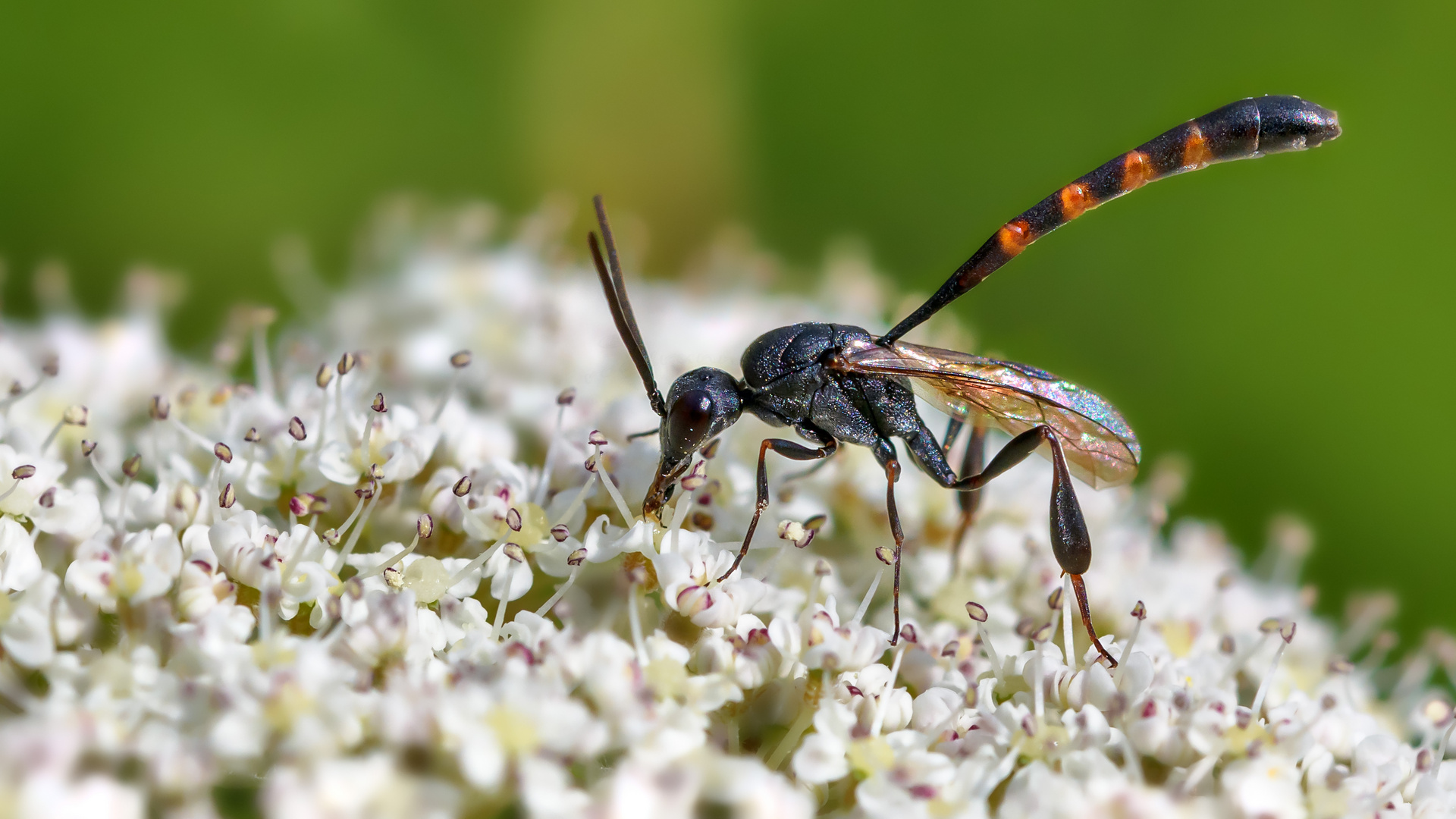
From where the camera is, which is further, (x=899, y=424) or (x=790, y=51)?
(x=790, y=51)

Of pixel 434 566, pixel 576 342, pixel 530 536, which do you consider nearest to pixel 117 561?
pixel 434 566

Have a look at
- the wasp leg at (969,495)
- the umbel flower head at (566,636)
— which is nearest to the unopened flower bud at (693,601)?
the umbel flower head at (566,636)

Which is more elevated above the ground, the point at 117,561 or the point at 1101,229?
the point at 1101,229

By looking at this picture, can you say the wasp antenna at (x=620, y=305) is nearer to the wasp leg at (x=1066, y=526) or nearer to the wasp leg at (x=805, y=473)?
the wasp leg at (x=805, y=473)

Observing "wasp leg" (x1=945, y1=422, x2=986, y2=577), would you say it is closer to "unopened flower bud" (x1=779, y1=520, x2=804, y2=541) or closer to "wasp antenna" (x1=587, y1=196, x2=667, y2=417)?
"unopened flower bud" (x1=779, y1=520, x2=804, y2=541)

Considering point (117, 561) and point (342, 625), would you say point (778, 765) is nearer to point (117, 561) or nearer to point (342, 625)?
point (342, 625)

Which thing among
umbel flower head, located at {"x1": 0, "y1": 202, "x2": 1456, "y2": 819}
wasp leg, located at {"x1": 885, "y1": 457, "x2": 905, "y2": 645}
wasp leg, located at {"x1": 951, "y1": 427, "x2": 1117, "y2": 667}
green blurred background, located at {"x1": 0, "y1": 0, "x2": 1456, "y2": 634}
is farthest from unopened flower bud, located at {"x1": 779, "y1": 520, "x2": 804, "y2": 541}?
green blurred background, located at {"x1": 0, "y1": 0, "x2": 1456, "y2": 634}

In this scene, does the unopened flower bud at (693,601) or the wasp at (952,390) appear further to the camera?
the wasp at (952,390)
